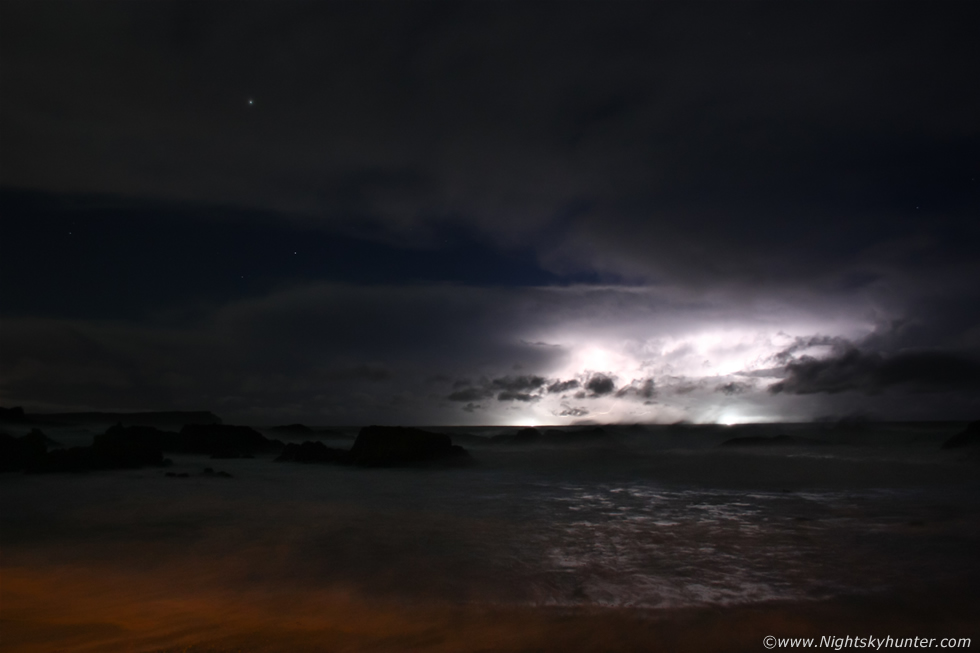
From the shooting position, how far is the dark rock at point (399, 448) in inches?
920

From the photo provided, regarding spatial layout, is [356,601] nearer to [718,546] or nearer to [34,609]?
[34,609]

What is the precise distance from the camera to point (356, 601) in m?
5.52

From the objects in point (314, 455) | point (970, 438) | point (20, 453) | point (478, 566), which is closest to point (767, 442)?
point (970, 438)

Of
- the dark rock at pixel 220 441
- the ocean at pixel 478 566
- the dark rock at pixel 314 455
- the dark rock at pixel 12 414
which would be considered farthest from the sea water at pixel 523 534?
the dark rock at pixel 12 414

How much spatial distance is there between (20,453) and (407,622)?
73.0 feet

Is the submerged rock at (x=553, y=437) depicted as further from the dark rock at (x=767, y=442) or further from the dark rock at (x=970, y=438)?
the dark rock at (x=970, y=438)

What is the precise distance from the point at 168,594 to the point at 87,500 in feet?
32.6

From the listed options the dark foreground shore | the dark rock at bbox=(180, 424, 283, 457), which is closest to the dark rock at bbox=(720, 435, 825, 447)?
the dark rock at bbox=(180, 424, 283, 457)

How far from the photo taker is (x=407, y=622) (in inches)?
193

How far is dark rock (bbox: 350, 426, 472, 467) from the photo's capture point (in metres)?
23.4

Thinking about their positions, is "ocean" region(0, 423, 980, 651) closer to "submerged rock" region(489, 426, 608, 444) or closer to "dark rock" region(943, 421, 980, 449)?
"dark rock" region(943, 421, 980, 449)

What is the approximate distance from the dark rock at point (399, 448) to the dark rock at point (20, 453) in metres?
11.6

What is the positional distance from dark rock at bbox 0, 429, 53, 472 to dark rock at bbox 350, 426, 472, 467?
11.6m

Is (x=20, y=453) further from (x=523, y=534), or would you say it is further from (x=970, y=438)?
(x=970, y=438)
